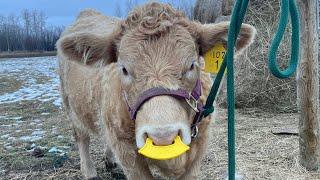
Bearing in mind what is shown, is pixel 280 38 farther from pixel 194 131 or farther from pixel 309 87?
pixel 309 87

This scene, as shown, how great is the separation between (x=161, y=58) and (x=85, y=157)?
10.4 feet

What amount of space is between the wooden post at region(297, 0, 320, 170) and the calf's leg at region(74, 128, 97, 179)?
8.49 ft

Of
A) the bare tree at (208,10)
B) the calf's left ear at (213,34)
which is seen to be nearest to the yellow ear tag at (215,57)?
the calf's left ear at (213,34)

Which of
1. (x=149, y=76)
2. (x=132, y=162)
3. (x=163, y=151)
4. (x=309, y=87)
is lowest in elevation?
(x=132, y=162)

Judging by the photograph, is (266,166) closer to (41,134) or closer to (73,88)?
(73,88)

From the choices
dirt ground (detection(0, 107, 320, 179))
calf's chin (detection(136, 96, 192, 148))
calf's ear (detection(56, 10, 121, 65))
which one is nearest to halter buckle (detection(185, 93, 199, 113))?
calf's chin (detection(136, 96, 192, 148))

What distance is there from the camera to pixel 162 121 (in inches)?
111

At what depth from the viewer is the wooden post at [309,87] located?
16.5 feet

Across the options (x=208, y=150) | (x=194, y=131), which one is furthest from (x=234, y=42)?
(x=208, y=150)

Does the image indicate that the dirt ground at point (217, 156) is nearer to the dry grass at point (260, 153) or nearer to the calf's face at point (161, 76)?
the dry grass at point (260, 153)

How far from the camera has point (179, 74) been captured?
3.22 meters

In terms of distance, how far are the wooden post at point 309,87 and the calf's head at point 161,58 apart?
1.53 metres

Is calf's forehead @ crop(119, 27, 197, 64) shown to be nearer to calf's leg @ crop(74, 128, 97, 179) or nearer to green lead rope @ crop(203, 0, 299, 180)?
green lead rope @ crop(203, 0, 299, 180)

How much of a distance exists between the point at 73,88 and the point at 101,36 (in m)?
1.90
